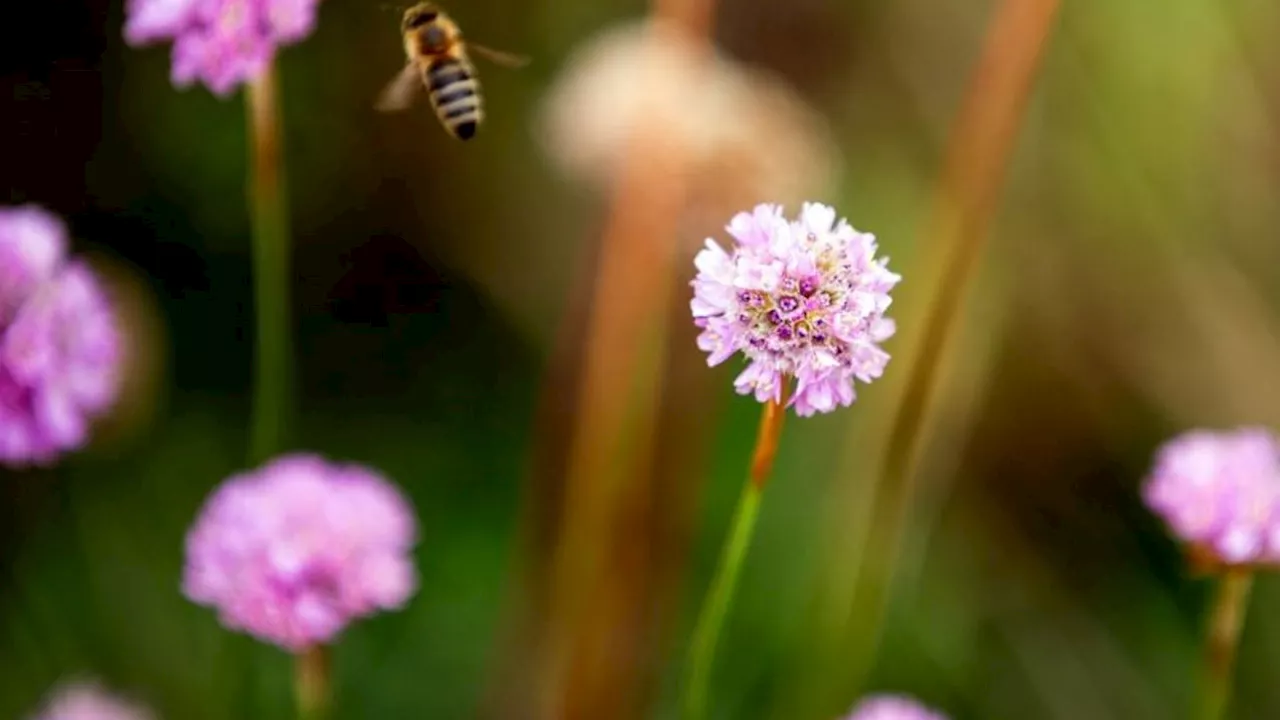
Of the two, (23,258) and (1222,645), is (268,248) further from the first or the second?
(1222,645)

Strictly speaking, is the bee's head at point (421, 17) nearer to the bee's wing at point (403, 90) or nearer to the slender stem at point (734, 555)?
the bee's wing at point (403, 90)

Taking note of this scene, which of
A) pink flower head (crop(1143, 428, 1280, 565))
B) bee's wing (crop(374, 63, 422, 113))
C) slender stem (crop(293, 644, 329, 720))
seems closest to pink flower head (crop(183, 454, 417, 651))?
slender stem (crop(293, 644, 329, 720))

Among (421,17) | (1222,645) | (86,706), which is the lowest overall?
(86,706)

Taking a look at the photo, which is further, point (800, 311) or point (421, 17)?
point (421, 17)

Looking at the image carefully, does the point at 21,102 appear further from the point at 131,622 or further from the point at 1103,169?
the point at 1103,169

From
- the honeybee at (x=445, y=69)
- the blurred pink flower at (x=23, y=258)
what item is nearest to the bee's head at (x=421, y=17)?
the honeybee at (x=445, y=69)

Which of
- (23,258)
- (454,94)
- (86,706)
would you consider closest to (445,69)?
(454,94)

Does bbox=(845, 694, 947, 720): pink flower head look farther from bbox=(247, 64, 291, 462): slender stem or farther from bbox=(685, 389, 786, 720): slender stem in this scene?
bbox=(247, 64, 291, 462): slender stem

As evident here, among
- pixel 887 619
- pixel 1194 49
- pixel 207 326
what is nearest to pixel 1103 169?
pixel 1194 49
